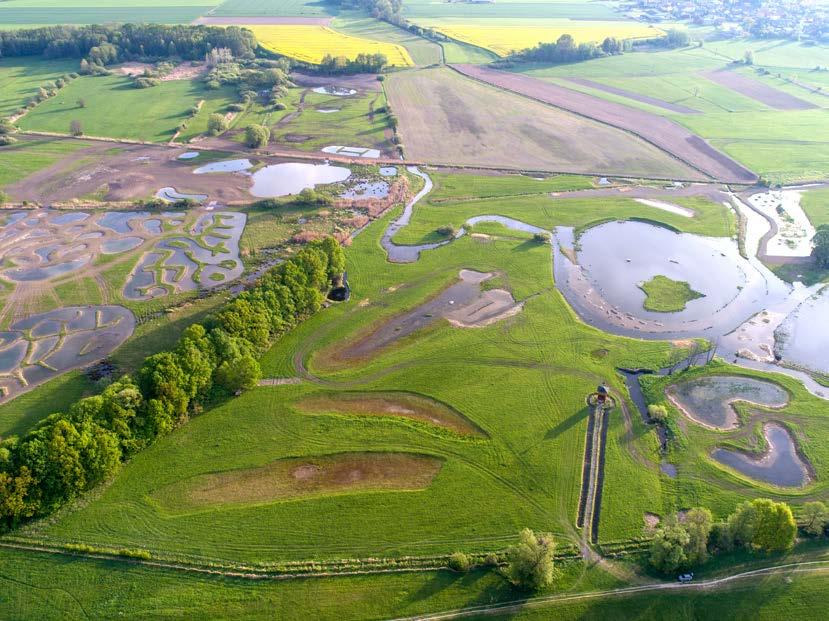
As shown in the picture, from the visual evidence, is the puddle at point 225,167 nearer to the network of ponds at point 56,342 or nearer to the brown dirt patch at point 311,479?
the network of ponds at point 56,342

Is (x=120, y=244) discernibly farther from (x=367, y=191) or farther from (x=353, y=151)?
(x=353, y=151)

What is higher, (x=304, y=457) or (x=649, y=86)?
(x=649, y=86)

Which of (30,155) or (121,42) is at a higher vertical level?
(121,42)

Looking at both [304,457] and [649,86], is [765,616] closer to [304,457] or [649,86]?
[304,457]

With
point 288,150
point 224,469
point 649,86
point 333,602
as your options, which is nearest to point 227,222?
point 288,150

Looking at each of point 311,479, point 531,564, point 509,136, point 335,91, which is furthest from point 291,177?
point 531,564
